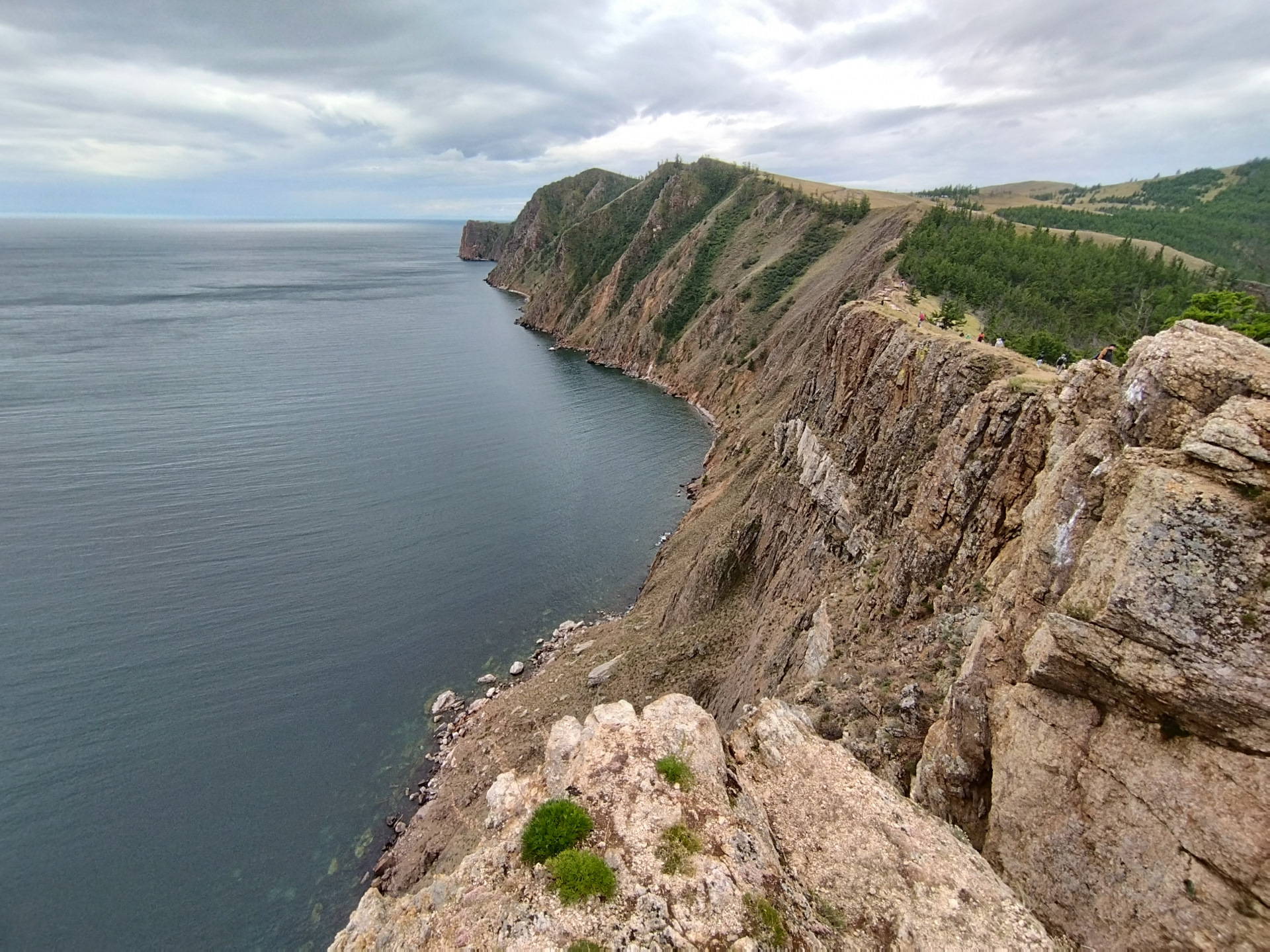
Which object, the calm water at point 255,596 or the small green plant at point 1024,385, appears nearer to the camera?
the small green plant at point 1024,385

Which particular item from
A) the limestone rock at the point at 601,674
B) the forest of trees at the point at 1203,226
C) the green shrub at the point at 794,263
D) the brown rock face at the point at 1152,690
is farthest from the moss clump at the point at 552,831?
the forest of trees at the point at 1203,226

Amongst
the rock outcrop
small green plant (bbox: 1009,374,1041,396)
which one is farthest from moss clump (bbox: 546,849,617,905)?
small green plant (bbox: 1009,374,1041,396)

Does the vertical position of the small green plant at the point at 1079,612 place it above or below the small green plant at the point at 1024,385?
below

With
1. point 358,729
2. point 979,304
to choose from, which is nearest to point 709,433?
point 979,304

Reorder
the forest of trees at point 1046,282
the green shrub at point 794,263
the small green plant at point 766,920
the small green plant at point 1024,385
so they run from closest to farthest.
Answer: the small green plant at point 766,920
the small green plant at point 1024,385
the forest of trees at point 1046,282
the green shrub at point 794,263

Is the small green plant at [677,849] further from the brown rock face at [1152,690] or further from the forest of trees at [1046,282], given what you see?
the forest of trees at [1046,282]

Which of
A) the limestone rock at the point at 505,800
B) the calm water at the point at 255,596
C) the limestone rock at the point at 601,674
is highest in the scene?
the limestone rock at the point at 505,800
